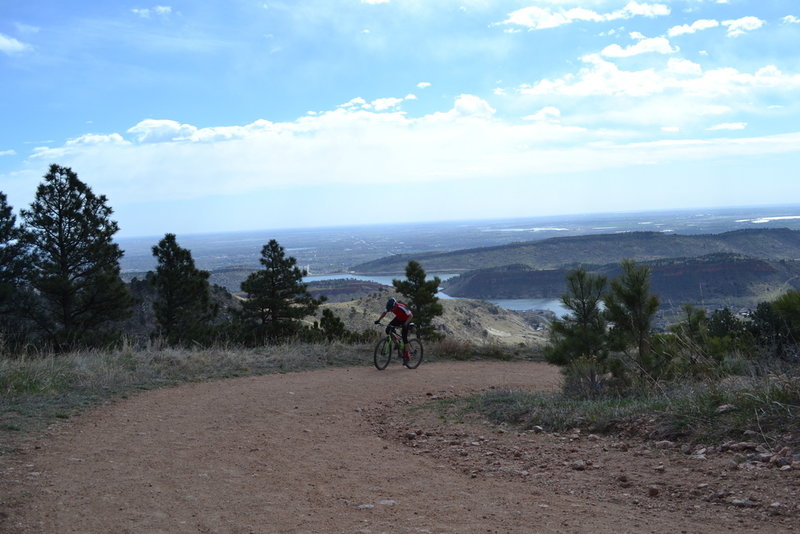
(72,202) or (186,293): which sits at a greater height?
(72,202)

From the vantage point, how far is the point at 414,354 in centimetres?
1328

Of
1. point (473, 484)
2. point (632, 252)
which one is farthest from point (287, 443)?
point (632, 252)

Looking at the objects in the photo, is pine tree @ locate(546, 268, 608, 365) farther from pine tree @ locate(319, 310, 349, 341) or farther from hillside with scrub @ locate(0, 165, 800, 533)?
pine tree @ locate(319, 310, 349, 341)

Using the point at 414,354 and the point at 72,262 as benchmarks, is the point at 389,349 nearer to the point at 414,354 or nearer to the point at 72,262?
the point at 414,354

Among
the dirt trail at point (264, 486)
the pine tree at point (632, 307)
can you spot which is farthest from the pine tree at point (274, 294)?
the pine tree at point (632, 307)

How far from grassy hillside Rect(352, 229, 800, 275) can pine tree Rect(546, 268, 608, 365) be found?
51378 mm

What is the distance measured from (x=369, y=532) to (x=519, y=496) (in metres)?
1.23

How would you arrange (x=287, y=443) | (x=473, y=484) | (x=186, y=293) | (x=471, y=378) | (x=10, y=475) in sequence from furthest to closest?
(x=186, y=293) < (x=471, y=378) < (x=287, y=443) < (x=10, y=475) < (x=473, y=484)

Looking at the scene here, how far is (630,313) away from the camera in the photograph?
29.5 feet

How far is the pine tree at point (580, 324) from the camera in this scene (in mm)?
9398

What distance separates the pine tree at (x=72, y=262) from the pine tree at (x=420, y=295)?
34.2 feet

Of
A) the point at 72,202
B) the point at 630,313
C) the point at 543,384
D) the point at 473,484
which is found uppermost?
the point at 72,202

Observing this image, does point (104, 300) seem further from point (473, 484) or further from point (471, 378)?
point (473, 484)

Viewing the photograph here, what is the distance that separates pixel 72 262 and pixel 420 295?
1248cm
